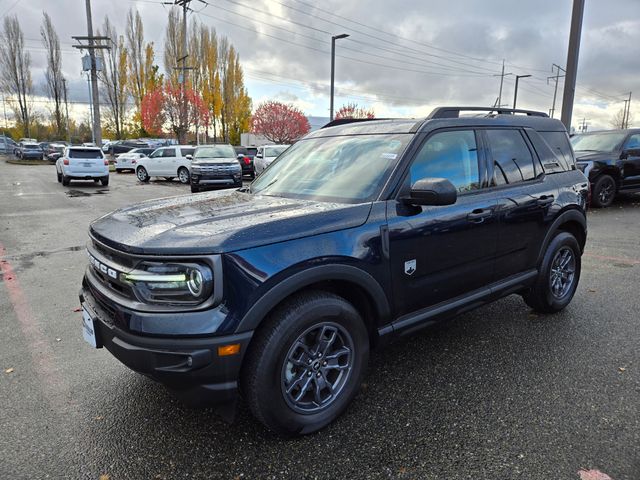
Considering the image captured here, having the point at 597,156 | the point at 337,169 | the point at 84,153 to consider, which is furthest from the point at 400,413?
the point at 84,153

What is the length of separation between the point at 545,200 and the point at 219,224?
2927 mm

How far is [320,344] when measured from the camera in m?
2.61

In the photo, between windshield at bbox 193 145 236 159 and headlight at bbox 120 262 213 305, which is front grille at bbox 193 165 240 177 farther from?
headlight at bbox 120 262 213 305

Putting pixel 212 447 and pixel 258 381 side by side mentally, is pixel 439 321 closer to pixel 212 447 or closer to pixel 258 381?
pixel 258 381

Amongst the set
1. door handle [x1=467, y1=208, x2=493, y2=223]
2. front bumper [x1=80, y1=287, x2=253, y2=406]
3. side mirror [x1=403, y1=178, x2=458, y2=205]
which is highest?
side mirror [x1=403, y1=178, x2=458, y2=205]

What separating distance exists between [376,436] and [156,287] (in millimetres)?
1473

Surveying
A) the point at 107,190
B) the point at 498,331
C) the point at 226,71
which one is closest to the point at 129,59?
the point at 226,71

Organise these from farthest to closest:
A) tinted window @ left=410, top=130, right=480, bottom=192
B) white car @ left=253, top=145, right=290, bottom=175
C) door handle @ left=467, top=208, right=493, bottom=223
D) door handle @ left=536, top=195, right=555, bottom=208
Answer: white car @ left=253, top=145, right=290, bottom=175 → door handle @ left=536, top=195, right=555, bottom=208 → door handle @ left=467, top=208, right=493, bottom=223 → tinted window @ left=410, top=130, right=480, bottom=192

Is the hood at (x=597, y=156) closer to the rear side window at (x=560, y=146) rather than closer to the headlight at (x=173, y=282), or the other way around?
the rear side window at (x=560, y=146)

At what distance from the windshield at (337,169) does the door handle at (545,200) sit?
4.98 ft

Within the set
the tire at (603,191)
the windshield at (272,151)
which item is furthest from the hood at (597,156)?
the windshield at (272,151)

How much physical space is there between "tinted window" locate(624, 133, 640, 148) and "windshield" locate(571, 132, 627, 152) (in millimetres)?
163

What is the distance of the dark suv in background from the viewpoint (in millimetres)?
11164

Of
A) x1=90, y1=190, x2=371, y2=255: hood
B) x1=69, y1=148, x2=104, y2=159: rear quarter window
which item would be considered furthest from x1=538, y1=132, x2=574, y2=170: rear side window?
x1=69, y1=148, x2=104, y2=159: rear quarter window
